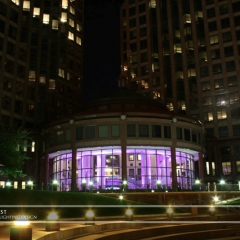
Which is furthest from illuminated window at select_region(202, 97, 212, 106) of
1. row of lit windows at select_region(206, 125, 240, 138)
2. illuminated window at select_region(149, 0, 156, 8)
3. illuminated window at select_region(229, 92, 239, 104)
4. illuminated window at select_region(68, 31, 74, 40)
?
illuminated window at select_region(68, 31, 74, 40)

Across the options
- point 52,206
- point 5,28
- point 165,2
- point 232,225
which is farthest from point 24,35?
point 232,225

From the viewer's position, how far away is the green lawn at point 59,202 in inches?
1298

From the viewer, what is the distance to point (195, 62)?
96750 mm

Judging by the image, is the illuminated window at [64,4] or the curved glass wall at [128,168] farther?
the illuminated window at [64,4]

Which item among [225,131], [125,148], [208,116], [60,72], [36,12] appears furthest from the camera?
[60,72]

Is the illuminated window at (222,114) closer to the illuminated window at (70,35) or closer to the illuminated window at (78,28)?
the illuminated window at (70,35)

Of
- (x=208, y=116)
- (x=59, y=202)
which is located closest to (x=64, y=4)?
(x=208, y=116)

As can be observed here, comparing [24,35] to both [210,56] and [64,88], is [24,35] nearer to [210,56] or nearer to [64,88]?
[64,88]

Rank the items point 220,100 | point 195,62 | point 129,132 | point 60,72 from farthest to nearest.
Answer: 1. point 195,62
2. point 60,72
3. point 220,100
4. point 129,132

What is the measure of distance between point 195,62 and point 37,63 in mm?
39975

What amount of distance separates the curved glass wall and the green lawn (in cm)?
1548

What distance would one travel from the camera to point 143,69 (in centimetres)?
10394

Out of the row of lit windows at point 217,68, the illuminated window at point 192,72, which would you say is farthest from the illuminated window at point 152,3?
the row of lit windows at point 217,68

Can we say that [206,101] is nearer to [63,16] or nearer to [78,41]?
[78,41]
